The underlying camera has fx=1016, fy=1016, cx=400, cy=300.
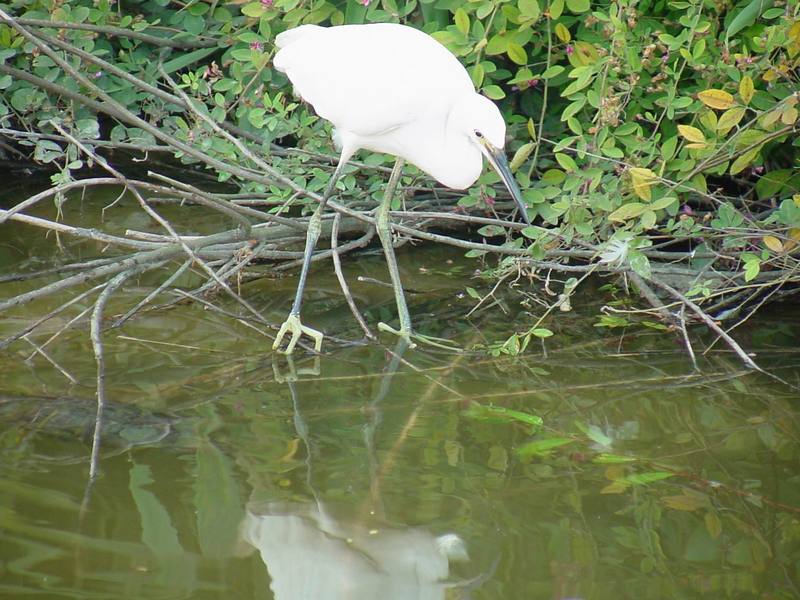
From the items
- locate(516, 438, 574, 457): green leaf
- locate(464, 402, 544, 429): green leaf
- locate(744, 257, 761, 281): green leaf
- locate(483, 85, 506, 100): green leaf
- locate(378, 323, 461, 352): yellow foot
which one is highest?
locate(483, 85, 506, 100): green leaf

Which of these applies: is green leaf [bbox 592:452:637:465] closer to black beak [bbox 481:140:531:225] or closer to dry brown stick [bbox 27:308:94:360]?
black beak [bbox 481:140:531:225]

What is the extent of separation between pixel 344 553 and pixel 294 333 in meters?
1.21

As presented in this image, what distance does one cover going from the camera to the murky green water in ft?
7.22

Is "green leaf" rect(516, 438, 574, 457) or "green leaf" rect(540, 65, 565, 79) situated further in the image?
"green leaf" rect(540, 65, 565, 79)

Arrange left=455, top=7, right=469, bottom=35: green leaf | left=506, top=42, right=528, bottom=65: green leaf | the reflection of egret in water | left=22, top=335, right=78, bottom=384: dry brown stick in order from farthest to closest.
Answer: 1. left=506, top=42, right=528, bottom=65: green leaf
2. left=455, top=7, right=469, bottom=35: green leaf
3. left=22, top=335, right=78, bottom=384: dry brown stick
4. the reflection of egret in water

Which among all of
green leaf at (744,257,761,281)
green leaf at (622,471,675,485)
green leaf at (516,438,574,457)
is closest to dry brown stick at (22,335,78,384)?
green leaf at (516,438,574,457)

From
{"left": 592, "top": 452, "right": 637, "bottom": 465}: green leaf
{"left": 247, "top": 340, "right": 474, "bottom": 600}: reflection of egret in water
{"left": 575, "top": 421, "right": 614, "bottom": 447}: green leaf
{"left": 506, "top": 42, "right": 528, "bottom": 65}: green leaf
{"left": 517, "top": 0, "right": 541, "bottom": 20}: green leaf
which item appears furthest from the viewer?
{"left": 506, "top": 42, "right": 528, "bottom": 65}: green leaf

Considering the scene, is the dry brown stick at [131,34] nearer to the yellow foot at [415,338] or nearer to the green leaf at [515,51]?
the green leaf at [515,51]

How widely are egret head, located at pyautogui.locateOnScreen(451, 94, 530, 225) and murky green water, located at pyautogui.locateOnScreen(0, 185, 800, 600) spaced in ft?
2.04

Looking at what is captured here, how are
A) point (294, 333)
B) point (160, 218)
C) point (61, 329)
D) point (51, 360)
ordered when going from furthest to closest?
point (294, 333), point (61, 329), point (51, 360), point (160, 218)

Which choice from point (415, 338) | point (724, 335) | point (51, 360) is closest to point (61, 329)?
point (51, 360)

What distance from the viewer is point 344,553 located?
2297 millimetres

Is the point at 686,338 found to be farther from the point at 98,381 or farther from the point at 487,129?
the point at 98,381

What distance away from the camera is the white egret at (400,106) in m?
3.38
